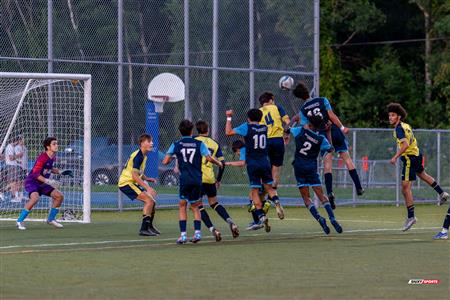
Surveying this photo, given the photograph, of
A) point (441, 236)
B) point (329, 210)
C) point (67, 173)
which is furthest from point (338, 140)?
point (67, 173)

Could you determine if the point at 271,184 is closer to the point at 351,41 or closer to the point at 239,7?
the point at 239,7

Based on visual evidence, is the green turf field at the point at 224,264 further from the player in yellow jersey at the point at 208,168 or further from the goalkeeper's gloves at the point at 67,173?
the goalkeeper's gloves at the point at 67,173

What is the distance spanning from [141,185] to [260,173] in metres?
1.88

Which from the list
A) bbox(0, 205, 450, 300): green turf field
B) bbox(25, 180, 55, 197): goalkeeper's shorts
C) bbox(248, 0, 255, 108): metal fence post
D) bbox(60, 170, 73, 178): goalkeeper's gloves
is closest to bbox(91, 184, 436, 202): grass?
bbox(248, 0, 255, 108): metal fence post

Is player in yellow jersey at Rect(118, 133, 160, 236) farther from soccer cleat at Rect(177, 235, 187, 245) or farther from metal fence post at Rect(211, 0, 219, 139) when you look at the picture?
metal fence post at Rect(211, 0, 219, 139)

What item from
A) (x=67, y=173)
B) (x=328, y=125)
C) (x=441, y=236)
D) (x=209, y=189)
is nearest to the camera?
(x=441, y=236)

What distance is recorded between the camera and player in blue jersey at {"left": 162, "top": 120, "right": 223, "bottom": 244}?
16531mm

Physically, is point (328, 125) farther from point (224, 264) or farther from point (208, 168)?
point (224, 264)

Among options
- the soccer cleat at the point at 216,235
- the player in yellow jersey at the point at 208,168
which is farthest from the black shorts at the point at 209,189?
the soccer cleat at the point at 216,235

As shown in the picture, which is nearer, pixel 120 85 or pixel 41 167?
pixel 41 167

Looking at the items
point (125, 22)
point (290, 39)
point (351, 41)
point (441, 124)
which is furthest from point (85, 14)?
point (351, 41)

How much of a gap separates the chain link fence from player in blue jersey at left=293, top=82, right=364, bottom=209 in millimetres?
6954

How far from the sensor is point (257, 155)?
18.8 meters

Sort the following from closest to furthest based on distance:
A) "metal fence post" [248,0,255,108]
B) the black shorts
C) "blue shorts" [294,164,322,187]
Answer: the black shorts
"blue shorts" [294,164,322,187]
"metal fence post" [248,0,255,108]
